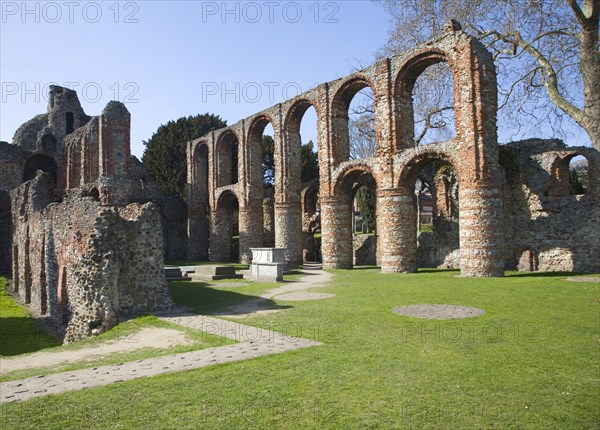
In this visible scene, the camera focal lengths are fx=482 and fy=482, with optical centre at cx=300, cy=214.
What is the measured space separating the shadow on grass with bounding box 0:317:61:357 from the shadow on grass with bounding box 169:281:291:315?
331 cm

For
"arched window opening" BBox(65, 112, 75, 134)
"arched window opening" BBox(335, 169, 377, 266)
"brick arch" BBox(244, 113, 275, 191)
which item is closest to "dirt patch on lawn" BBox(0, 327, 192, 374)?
"arched window opening" BBox(335, 169, 377, 266)

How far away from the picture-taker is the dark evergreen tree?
44938mm

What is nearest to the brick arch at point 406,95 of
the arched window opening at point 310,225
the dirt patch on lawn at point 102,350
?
the arched window opening at point 310,225

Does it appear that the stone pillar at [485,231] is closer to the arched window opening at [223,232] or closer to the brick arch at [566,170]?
the brick arch at [566,170]

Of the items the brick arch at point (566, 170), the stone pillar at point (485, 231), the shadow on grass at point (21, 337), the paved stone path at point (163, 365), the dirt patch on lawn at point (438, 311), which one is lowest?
the shadow on grass at point (21, 337)

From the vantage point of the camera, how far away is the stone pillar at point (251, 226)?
2860cm

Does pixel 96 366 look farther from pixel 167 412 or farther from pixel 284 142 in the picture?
pixel 284 142

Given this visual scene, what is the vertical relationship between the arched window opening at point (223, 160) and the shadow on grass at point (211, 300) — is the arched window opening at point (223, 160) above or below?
above

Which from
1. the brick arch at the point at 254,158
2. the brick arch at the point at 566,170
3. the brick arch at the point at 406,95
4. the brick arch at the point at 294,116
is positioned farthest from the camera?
the brick arch at the point at 254,158

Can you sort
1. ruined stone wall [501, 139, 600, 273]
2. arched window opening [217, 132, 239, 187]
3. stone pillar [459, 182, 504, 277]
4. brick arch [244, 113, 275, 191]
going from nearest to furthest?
stone pillar [459, 182, 504, 277] < ruined stone wall [501, 139, 600, 273] < brick arch [244, 113, 275, 191] < arched window opening [217, 132, 239, 187]

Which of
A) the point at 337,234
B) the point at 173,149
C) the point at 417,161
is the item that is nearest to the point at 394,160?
the point at 417,161

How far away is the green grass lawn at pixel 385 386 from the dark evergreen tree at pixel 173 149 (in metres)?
37.8

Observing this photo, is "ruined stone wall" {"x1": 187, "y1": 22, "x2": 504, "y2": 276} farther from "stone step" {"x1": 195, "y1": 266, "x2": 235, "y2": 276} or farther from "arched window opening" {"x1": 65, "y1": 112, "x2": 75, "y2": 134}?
"arched window opening" {"x1": 65, "y1": 112, "x2": 75, "y2": 134}

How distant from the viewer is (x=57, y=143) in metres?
39.0
